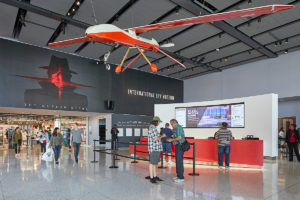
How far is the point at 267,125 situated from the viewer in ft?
28.7

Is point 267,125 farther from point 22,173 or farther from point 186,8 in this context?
point 22,173

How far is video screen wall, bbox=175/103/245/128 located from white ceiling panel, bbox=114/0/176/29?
15.2ft

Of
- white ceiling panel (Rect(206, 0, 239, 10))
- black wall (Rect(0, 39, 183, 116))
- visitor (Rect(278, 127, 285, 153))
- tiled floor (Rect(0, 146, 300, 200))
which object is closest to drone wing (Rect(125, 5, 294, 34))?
tiled floor (Rect(0, 146, 300, 200))

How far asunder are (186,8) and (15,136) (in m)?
8.74

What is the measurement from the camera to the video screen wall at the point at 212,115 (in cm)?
953

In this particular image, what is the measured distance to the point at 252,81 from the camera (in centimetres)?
1408

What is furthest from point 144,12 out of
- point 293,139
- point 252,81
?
point 252,81

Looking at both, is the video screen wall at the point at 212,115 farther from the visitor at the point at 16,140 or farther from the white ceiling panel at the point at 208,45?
the visitor at the point at 16,140

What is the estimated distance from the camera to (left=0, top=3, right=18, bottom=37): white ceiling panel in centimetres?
826

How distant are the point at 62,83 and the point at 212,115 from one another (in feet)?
26.2

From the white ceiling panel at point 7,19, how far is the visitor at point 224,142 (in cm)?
835

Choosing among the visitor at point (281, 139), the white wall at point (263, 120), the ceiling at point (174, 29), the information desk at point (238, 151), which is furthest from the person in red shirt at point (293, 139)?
the ceiling at point (174, 29)

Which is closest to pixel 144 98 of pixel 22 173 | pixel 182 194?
pixel 22 173

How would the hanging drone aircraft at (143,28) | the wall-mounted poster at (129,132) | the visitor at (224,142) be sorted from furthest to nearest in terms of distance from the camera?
the wall-mounted poster at (129,132) < the visitor at (224,142) < the hanging drone aircraft at (143,28)
